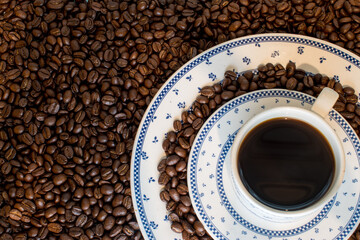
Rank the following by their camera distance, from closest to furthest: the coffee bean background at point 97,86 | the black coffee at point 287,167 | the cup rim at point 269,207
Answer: the cup rim at point 269,207
the black coffee at point 287,167
the coffee bean background at point 97,86

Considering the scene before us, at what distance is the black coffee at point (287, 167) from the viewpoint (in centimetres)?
112

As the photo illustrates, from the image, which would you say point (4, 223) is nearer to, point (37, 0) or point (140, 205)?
point (140, 205)

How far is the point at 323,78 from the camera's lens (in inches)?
49.8

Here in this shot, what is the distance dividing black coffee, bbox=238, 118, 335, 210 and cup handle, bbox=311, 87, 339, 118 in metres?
0.06

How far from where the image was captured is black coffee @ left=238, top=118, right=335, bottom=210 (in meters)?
1.12

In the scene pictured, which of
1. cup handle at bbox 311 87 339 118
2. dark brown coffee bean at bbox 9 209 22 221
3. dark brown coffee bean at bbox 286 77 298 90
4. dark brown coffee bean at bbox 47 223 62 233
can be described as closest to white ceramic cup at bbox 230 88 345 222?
cup handle at bbox 311 87 339 118

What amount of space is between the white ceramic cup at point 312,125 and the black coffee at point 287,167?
0.11 ft

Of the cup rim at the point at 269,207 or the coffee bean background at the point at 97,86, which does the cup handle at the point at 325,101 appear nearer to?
the cup rim at the point at 269,207

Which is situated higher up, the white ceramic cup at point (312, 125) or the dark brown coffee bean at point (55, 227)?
the white ceramic cup at point (312, 125)

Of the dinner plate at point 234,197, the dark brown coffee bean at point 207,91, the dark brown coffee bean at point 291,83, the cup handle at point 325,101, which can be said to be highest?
the cup handle at point 325,101

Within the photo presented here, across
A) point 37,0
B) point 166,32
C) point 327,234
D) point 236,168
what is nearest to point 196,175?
point 236,168

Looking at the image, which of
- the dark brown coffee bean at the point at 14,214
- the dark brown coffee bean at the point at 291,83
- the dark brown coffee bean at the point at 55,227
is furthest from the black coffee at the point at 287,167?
the dark brown coffee bean at the point at 14,214

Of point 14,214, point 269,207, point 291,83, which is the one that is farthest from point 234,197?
point 14,214

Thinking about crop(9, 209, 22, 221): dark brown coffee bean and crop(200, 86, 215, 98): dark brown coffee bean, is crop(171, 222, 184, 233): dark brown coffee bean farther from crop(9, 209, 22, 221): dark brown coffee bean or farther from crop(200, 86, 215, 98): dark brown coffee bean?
crop(9, 209, 22, 221): dark brown coffee bean
